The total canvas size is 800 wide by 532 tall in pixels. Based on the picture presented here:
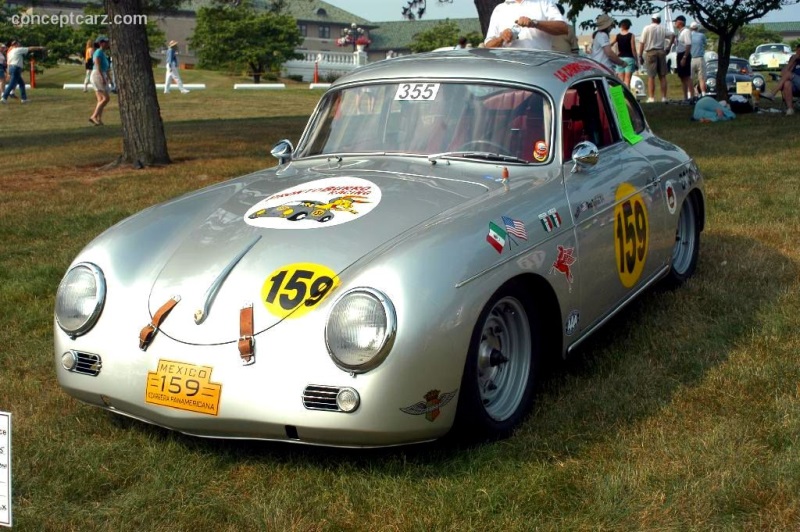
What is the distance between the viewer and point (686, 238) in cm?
586

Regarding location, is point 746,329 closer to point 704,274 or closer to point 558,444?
point 704,274

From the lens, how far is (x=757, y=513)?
3.00 m

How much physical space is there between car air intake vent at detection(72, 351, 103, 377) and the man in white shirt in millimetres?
5000

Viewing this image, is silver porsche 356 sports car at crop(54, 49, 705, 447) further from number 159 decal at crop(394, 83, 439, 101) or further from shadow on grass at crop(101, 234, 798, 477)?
shadow on grass at crop(101, 234, 798, 477)

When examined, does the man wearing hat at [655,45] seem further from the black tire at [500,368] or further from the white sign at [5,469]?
the white sign at [5,469]

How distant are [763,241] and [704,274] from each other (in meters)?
0.95

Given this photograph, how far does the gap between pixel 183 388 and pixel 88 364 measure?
0.48 metres

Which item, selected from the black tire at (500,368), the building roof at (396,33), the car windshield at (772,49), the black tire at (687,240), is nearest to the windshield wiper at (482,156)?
the black tire at (500,368)

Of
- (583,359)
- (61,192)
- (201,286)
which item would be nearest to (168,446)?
(201,286)

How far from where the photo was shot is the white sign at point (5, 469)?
2.66 m

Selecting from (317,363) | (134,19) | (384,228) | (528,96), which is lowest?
(317,363)

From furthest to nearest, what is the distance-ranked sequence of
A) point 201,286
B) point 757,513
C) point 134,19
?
1. point 134,19
2. point 201,286
3. point 757,513

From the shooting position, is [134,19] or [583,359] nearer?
[583,359]

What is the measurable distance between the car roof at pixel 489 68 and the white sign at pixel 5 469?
2.78 metres
